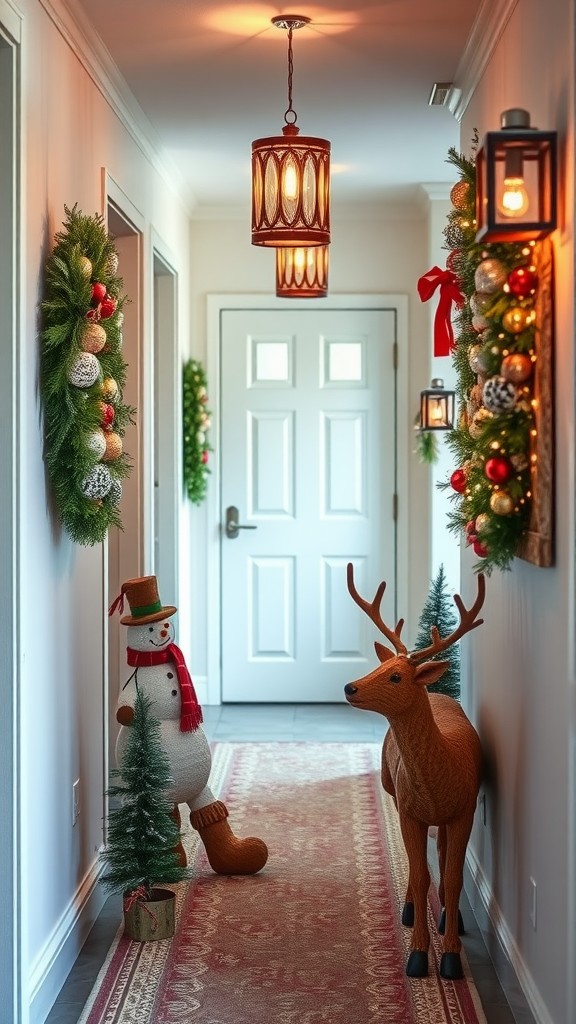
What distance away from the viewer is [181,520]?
20.3ft

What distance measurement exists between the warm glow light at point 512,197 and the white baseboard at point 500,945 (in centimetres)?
169

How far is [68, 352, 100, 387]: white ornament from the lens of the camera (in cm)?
299

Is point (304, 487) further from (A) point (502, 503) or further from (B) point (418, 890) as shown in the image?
(A) point (502, 503)

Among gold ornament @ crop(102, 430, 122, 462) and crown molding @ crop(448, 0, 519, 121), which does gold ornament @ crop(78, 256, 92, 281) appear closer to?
gold ornament @ crop(102, 430, 122, 462)

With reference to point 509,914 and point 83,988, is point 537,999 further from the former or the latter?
point 83,988

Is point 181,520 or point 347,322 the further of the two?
point 347,322

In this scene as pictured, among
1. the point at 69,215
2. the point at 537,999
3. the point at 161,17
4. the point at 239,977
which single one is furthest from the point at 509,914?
the point at 161,17

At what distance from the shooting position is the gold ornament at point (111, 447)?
3205mm

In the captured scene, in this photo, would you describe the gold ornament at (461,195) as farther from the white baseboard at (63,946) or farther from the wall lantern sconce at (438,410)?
the white baseboard at (63,946)

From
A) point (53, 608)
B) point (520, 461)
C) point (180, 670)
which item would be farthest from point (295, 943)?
point (520, 461)

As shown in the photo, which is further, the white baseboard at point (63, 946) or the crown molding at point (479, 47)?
the crown molding at point (479, 47)

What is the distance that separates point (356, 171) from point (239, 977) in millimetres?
3742

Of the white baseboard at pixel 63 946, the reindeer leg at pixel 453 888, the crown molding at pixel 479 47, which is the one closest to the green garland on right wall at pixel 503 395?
the crown molding at pixel 479 47

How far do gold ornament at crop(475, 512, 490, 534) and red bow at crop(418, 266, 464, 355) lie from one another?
764mm
